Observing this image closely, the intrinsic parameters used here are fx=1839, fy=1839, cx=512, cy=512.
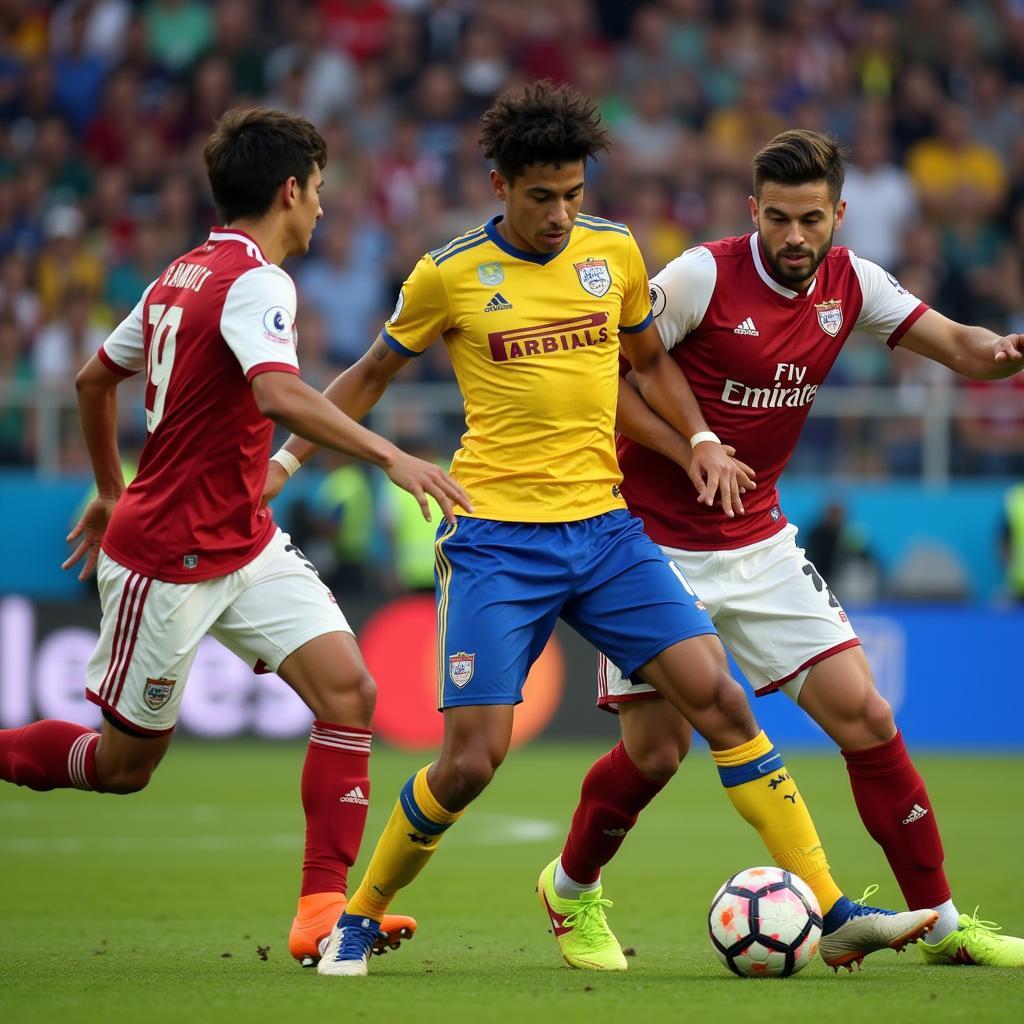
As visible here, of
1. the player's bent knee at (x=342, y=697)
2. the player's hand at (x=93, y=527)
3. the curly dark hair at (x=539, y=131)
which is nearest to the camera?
the curly dark hair at (x=539, y=131)

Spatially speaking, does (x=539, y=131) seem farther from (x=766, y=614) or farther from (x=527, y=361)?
(x=766, y=614)

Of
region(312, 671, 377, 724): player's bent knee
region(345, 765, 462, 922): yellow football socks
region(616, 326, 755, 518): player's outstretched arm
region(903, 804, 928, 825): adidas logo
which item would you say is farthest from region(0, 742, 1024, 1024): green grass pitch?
region(616, 326, 755, 518): player's outstretched arm

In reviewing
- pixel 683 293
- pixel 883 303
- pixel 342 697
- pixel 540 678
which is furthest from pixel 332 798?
pixel 540 678

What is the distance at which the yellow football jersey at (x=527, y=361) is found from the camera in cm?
577

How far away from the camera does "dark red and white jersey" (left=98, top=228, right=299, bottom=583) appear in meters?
5.71

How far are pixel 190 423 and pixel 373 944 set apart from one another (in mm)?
1735

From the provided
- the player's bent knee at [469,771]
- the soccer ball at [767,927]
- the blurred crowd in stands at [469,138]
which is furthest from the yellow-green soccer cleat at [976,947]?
the blurred crowd in stands at [469,138]

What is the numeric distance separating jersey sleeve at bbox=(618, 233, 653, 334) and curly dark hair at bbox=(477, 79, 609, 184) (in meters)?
0.40

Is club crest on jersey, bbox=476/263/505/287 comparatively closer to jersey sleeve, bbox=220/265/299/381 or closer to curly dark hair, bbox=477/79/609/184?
curly dark hair, bbox=477/79/609/184

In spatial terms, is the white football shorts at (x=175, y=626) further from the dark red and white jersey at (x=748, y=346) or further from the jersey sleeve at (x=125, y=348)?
the dark red and white jersey at (x=748, y=346)

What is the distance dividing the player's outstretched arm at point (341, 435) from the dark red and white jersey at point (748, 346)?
4.07 ft

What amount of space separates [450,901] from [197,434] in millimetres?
2994

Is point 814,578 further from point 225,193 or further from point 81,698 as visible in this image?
point 81,698

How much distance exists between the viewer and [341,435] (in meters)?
5.25
